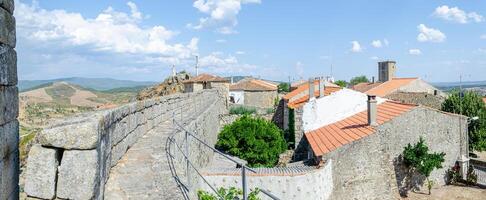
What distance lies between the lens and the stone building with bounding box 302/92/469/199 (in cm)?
1684

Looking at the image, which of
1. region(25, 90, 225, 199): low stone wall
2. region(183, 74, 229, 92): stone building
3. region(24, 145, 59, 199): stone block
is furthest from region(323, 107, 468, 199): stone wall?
region(183, 74, 229, 92): stone building

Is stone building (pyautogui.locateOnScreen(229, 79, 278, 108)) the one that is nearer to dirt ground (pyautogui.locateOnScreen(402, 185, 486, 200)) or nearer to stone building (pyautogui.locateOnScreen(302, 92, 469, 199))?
stone building (pyautogui.locateOnScreen(302, 92, 469, 199))

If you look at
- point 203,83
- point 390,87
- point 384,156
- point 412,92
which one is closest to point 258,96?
point 203,83

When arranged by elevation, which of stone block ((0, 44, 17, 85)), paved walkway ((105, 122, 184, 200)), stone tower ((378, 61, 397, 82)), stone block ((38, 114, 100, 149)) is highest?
stone tower ((378, 61, 397, 82))

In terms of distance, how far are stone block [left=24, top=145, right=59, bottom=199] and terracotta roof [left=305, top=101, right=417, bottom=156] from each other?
1332 cm

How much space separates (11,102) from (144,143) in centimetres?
388

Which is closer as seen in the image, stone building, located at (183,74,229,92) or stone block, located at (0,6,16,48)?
stone block, located at (0,6,16,48)

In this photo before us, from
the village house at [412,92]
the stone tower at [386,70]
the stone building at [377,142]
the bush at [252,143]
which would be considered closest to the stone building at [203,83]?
the village house at [412,92]

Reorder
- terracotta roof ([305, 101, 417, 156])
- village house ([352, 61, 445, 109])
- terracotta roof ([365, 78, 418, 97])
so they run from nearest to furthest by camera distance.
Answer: terracotta roof ([305, 101, 417, 156])
village house ([352, 61, 445, 109])
terracotta roof ([365, 78, 418, 97])

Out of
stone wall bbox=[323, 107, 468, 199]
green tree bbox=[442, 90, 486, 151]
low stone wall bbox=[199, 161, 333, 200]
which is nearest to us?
low stone wall bbox=[199, 161, 333, 200]

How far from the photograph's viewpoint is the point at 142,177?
223 inches

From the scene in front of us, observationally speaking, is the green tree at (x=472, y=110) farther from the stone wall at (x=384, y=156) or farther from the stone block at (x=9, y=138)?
the stone block at (x=9, y=138)

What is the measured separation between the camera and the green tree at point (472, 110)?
29.7m

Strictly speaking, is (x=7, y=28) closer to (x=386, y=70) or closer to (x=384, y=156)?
(x=384, y=156)
